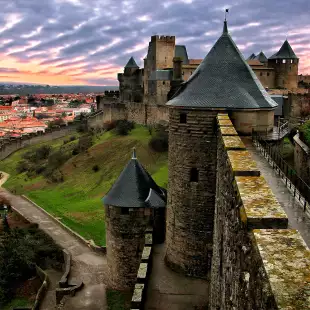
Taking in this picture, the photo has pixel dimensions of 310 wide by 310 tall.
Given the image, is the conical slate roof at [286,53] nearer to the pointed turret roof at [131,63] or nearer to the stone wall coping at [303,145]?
the pointed turret roof at [131,63]

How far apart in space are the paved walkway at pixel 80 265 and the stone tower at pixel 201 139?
503cm

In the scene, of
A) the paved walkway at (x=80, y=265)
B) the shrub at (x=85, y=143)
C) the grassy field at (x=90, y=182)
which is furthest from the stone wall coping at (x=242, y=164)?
the shrub at (x=85, y=143)

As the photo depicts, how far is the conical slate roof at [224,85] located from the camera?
11227 millimetres

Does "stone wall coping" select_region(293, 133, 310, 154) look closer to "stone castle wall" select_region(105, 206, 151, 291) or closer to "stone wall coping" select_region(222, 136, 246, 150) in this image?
"stone castle wall" select_region(105, 206, 151, 291)

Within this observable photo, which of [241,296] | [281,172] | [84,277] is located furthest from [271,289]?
[84,277]

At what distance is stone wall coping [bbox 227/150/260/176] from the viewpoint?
5402mm

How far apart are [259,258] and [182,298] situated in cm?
931

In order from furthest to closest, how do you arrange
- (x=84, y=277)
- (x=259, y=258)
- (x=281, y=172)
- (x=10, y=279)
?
(x=10, y=279) → (x=84, y=277) → (x=281, y=172) → (x=259, y=258)

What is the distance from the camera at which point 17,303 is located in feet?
66.3

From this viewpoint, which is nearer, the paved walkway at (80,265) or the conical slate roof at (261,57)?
the paved walkway at (80,265)

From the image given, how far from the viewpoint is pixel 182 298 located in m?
11.7

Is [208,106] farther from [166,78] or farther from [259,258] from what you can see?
[166,78]

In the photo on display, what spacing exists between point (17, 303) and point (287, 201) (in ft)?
56.4

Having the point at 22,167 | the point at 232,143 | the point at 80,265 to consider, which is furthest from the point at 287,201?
the point at 22,167
